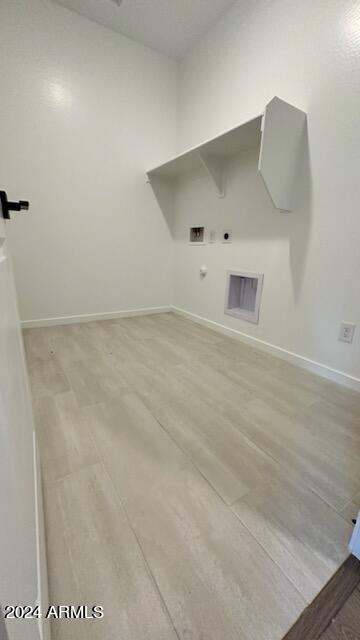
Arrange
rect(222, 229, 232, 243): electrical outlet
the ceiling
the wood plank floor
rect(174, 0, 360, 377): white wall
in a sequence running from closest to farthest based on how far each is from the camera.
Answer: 1. the wood plank floor
2. rect(174, 0, 360, 377): white wall
3. the ceiling
4. rect(222, 229, 232, 243): electrical outlet

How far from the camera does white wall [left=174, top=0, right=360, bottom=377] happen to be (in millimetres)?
1337

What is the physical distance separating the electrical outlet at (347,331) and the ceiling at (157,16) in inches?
96.3

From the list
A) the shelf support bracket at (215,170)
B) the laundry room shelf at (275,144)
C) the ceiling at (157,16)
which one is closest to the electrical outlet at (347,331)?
→ the laundry room shelf at (275,144)

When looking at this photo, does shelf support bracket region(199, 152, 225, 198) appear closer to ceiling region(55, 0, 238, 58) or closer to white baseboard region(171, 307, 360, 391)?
ceiling region(55, 0, 238, 58)

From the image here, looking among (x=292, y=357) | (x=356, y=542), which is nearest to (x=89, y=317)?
(x=292, y=357)

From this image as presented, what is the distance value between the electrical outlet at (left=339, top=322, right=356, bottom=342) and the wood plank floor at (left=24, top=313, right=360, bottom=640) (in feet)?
0.92

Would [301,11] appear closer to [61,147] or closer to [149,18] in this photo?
[149,18]

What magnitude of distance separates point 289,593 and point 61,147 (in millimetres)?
2862

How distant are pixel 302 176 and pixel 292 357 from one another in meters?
1.14

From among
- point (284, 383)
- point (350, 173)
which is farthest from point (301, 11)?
point (284, 383)

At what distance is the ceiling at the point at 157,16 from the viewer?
74.6 inches

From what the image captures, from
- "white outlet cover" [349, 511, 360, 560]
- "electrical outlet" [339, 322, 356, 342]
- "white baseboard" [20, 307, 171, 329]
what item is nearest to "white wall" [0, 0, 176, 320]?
"white baseboard" [20, 307, 171, 329]

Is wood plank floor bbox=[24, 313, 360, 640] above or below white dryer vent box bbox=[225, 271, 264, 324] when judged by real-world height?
below

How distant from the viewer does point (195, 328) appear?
2.44 m
